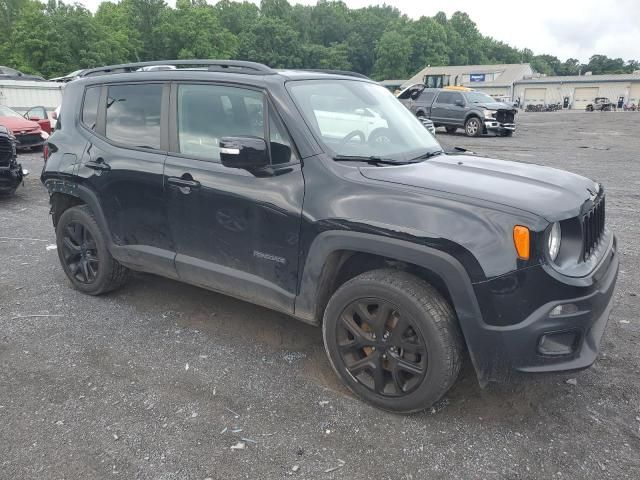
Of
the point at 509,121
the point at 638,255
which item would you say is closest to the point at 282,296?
the point at 638,255

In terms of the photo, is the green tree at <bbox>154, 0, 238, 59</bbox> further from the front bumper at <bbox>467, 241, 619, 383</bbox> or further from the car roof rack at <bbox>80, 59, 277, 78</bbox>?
the front bumper at <bbox>467, 241, 619, 383</bbox>

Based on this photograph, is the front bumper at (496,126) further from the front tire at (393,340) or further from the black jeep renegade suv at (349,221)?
the front tire at (393,340)

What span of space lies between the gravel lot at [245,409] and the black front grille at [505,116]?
1661 centimetres

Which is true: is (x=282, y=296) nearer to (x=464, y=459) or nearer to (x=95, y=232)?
(x=464, y=459)

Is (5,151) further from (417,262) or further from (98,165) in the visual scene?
(417,262)

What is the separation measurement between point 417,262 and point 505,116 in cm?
1909

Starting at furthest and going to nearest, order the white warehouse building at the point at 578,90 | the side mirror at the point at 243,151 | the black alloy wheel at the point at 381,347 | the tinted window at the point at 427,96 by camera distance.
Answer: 1. the white warehouse building at the point at 578,90
2. the tinted window at the point at 427,96
3. the side mirror at the point at 243,151
4. the black alloy wheel at the point at 381,347

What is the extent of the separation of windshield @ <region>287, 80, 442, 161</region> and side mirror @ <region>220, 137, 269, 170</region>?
0.36 meters

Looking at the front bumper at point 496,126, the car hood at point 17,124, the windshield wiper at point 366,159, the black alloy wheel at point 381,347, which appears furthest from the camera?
the front bumper at point 496,126

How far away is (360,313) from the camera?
286cm

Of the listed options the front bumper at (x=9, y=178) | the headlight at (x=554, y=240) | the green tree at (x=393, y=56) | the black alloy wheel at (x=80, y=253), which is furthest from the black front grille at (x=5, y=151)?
the green tree at (x=393, y=56)

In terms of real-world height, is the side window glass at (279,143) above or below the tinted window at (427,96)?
below

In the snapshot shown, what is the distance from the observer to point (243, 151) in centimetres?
293

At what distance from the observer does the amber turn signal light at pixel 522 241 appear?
2395 millimetres
